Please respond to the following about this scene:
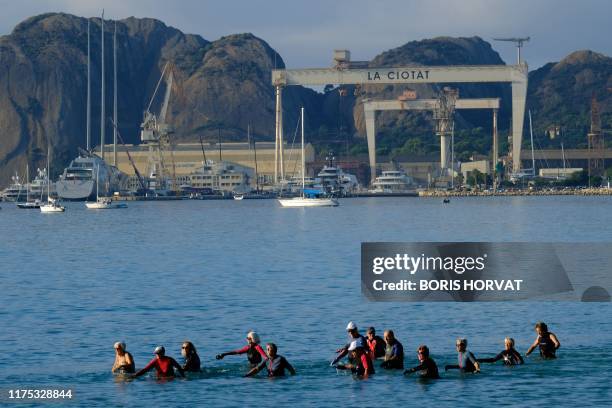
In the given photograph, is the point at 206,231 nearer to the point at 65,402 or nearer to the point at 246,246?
the point at 246,246

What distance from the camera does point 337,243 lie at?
101 metres

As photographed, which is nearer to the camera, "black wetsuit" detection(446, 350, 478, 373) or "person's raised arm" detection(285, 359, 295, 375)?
"black wetsuit" detection(446, 350, 478, 373)

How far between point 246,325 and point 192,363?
11.6 m

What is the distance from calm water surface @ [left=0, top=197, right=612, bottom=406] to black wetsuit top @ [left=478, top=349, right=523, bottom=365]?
0.27 metres

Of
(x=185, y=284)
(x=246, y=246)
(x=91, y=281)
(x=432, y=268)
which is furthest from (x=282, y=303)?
(x=246, y=246)

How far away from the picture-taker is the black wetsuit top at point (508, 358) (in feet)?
121

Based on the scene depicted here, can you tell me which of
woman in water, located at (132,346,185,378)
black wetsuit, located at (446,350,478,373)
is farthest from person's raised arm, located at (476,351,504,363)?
woman in water, located at (132,346,185,378)

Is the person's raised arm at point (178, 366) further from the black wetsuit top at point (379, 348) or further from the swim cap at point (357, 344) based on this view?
the black wetsuit top at point (379, 348)

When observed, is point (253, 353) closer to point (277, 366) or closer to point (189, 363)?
point (277, 366)

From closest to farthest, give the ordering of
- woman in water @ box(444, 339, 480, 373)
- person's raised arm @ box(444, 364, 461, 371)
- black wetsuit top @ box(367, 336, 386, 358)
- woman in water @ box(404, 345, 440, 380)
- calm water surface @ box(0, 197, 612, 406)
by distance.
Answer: calm water surface @ box(0, 197, 612, 406) → woman in water @ box(404, 345, 440, 380) → woman in water @ box(444, 339, 480, 373) → person's raised arm @ box(444, 364, 461, 371) → black wetsuit top @ box(367, 336, 386, 358)

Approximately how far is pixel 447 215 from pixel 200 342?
115m

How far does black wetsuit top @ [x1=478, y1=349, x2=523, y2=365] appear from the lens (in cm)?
3684

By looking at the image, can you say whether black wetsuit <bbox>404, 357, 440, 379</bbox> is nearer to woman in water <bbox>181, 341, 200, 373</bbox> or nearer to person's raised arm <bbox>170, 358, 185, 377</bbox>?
woman in water <bbox>181, 341, 200, 373</bbox>

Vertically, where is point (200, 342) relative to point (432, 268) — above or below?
below
